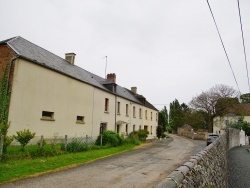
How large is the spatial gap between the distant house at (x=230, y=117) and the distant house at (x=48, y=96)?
3554 cm

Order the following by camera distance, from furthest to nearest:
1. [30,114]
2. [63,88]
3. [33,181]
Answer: [63,88], [30,114], [33,181]

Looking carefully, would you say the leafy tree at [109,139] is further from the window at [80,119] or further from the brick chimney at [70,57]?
the brick chimney at [70,57]

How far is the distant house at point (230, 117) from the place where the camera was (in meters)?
50.8

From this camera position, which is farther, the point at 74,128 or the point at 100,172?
the point at 74,128

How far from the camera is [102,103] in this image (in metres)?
25.0

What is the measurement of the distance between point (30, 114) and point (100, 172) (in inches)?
294

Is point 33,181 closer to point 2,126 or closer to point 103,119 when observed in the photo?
point 2,126

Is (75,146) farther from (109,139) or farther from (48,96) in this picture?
(109,139)

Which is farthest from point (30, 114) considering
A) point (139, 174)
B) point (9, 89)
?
point (139, 174)

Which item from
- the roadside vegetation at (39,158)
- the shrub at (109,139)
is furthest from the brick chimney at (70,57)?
the roadside vegetation at (39,158)

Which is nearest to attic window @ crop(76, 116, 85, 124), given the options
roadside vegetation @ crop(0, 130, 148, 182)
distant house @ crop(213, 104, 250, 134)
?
roadside vegetation @ crop(0, 130, 148, 182)

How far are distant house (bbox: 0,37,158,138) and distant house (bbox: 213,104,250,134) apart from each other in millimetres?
35537

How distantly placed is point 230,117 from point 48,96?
51.0 metres

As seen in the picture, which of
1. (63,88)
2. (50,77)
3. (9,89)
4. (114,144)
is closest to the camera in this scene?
(9,89)
